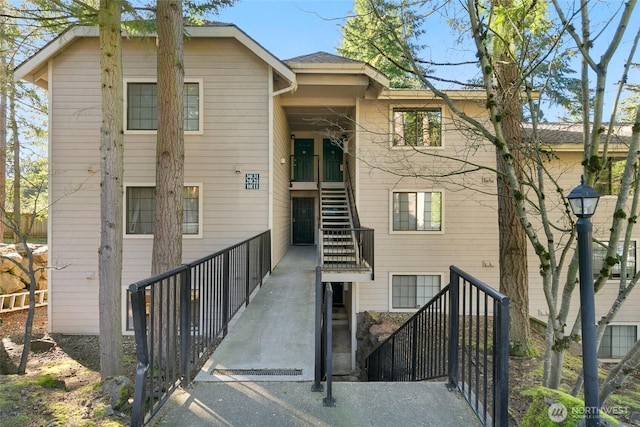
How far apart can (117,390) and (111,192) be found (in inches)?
125

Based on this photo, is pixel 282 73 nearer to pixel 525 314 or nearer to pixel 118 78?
pixel 118 78

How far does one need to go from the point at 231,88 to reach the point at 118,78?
10.1ft

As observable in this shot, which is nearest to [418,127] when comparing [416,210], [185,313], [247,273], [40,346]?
[416,210]

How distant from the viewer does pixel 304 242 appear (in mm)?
12984

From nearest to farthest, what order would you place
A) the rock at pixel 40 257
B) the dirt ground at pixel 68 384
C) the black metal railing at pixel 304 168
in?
the dirt ground at pixel 68 384, the rock at pixel 40 257, the black metal railing at pixel 304 168

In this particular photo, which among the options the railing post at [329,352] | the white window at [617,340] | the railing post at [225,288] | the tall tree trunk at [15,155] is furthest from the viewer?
the tall tree trunk at [15,155]

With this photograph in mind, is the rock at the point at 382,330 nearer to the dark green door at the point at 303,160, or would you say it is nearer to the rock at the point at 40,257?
the dark green door at the point at 303,160

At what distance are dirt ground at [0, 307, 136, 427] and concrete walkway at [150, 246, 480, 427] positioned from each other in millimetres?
590

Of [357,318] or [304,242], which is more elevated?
[304,242]

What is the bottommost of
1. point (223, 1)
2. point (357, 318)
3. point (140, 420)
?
point (357, 318)

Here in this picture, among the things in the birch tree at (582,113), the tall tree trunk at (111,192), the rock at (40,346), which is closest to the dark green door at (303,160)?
the tall tree trunk at (111,192)

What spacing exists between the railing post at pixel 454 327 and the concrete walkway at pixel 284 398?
13 centimetres

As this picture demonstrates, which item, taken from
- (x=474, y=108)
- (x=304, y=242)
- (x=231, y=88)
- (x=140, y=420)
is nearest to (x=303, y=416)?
(x=140, y=420)
